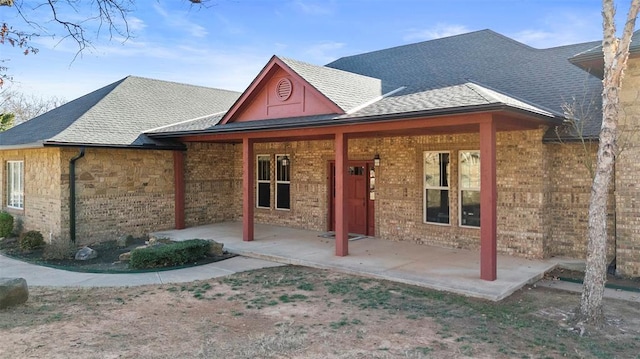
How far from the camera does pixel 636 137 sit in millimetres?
8422

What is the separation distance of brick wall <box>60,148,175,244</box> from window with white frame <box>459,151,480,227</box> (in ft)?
29.1

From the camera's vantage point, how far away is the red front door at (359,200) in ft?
42.3

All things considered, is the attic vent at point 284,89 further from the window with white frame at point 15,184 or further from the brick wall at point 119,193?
the window with white frame at point 15,184

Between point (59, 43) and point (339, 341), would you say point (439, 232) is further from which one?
point (59, 43)

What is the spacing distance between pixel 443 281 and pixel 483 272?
2.38 feet

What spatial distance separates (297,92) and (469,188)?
4855mm

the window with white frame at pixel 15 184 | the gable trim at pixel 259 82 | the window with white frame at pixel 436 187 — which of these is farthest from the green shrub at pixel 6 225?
the window with white frame at pixel 436 187

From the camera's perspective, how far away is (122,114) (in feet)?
47.5

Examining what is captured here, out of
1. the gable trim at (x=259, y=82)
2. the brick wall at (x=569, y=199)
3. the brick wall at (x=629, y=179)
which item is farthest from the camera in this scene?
the gable trim at (x=259, y=82)

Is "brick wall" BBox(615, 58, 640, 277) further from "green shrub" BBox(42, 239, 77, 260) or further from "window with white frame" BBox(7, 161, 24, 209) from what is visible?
"window with white frame" BBox(7, 161, 24, 209)

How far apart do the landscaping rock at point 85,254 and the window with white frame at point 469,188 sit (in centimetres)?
906

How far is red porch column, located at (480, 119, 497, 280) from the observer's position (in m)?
7.82

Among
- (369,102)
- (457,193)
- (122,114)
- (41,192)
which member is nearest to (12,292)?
(41,192)

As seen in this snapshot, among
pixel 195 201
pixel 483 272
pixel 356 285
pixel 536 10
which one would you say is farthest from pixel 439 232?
pixel 195 201
